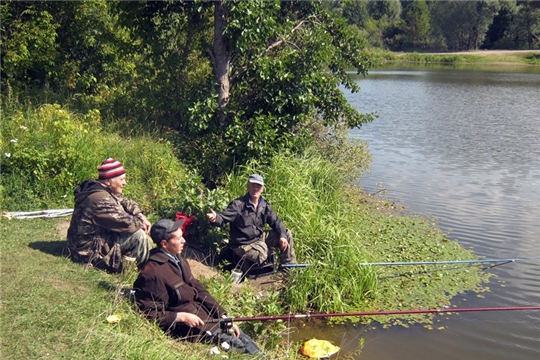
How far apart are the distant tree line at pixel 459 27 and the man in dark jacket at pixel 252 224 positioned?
4917 centimetres

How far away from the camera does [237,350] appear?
17.8ft

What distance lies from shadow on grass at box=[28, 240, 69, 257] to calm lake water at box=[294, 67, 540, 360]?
3219mm

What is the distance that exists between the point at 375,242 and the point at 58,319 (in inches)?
238

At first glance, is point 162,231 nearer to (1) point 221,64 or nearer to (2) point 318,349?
(2) point 318,349

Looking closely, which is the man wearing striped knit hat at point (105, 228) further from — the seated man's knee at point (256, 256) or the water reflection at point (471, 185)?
the water reflection at point (471, 185)

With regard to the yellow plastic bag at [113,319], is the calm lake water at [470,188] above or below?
below

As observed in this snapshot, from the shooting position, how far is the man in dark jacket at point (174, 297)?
528 cm

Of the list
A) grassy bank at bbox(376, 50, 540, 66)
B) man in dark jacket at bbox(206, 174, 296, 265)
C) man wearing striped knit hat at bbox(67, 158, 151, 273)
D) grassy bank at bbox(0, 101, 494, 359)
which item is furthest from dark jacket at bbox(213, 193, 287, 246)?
grassy bank at bbox(376, 50, 540, 66)

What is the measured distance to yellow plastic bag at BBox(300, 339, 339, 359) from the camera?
6613mm

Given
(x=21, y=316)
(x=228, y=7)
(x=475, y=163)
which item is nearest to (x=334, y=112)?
(x=228, y=7)

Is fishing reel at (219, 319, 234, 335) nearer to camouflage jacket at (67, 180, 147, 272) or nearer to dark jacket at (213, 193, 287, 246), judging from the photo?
camouflage jacket at (67, 180, 147, 272)

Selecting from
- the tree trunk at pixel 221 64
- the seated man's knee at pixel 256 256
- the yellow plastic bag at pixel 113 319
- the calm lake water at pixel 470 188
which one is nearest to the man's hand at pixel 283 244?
the seated man's knee at pixel 256 256

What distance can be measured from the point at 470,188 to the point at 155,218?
7.89m

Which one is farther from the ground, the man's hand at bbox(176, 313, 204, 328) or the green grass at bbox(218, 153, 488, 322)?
the man's hand at bbox(176, 313, 204, 328)
